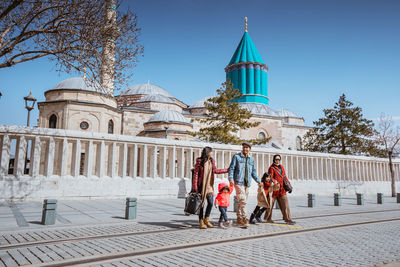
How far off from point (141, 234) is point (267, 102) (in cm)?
4372

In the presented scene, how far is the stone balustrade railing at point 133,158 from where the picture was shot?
1052 cm

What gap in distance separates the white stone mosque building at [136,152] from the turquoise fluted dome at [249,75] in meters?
0.16

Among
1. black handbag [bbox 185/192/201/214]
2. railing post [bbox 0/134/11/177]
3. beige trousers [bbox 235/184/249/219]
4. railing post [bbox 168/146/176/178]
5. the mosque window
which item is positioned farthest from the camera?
the mosque window

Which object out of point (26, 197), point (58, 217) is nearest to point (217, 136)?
point (26, 197)

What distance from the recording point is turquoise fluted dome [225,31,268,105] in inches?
1768

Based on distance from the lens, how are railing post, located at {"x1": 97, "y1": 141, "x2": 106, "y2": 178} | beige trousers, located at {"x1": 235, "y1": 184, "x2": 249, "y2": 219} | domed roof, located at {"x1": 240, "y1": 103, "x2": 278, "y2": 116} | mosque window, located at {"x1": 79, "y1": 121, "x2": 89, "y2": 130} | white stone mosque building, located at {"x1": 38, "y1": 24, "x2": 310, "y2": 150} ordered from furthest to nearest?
domed roof, located at {"x1": 240, "y1": 103, "x2": 278, "y2": 116}, white stone mosque building, located at {"x1": 38, "y1": 24, "x2": 310, "y2": 150}, mosque window, located at {"x1": 79, "y1": 121, "x2": 89, "y2": 130}, railing post, located at {"x1": 97, "y1": 141, "x2": 106, "y2": 178}, beige trousers, located at {"x1": 235, "y1": 184, "x2": 249, "y2": 219}

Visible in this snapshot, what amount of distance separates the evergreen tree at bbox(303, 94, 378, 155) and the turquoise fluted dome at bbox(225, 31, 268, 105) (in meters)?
18.0

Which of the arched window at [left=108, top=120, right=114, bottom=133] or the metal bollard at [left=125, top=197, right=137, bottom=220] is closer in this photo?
the metal bollard at [left=125, top=197, right=137, bottom=220]

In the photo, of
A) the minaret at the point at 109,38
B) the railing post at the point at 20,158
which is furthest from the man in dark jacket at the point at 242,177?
the railing post at the point at 20,158

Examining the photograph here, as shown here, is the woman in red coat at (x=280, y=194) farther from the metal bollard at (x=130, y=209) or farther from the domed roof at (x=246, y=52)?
the domed roof at (x=246, y=52)

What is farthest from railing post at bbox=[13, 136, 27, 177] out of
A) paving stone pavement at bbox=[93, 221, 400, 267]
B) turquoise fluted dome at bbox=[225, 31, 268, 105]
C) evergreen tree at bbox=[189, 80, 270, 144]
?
turquoise fluted dome at bbox=[225, 31, 268, 105]

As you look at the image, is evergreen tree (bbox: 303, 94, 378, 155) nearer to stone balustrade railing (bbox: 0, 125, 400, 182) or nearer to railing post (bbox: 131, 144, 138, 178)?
stone balustrade railing (bbox: 0, 125, 400, 182)

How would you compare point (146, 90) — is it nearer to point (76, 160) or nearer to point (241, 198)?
point (76, 160)

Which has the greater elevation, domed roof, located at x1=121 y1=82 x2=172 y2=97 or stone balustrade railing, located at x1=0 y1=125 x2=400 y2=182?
domed roof, located at x1=121 y1=82 x2=172 y2=97
